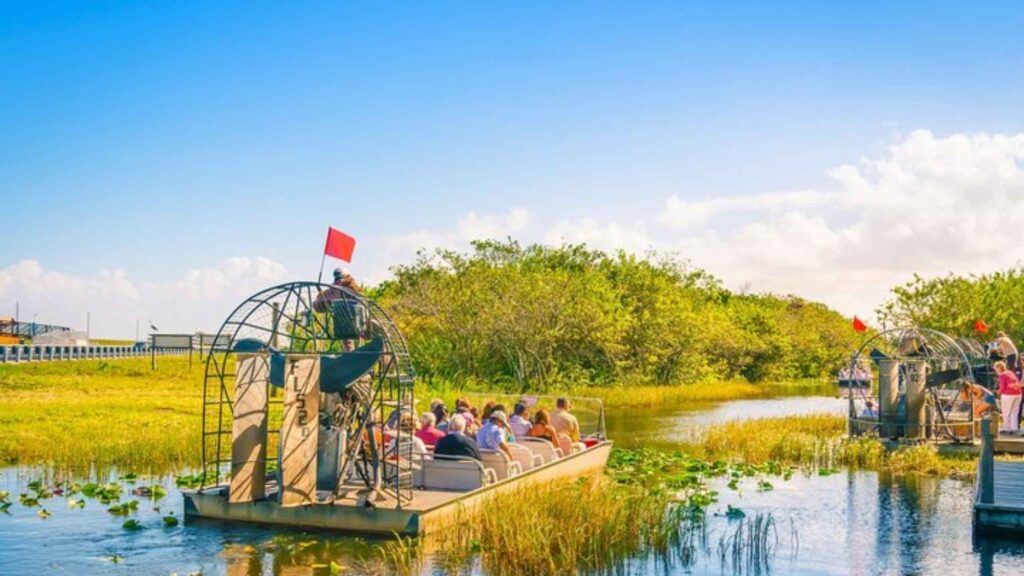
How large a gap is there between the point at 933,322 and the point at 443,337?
81.3ft

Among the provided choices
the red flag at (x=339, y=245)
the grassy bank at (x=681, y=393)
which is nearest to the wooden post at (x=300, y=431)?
the red flag at (x=339, y=245)

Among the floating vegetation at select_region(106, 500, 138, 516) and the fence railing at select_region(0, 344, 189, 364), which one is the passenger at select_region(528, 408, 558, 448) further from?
the fence railing at select_region(0, 344, 189, 364)

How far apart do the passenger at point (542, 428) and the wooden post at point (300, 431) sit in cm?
549

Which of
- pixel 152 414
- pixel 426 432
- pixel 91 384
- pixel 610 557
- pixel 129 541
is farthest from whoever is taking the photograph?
pixel 91 384

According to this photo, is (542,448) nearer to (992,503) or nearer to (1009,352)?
(992,503)

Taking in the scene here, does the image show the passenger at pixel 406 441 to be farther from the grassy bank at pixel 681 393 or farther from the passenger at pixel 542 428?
the grassy bank at pixel 681 393

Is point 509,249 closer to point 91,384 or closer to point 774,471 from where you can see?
point 91,384

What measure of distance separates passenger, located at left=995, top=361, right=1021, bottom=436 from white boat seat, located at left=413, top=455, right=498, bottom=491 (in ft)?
50.8

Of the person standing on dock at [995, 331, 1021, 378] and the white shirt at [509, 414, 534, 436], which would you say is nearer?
the white shirt at [509, 414, 534, 436]

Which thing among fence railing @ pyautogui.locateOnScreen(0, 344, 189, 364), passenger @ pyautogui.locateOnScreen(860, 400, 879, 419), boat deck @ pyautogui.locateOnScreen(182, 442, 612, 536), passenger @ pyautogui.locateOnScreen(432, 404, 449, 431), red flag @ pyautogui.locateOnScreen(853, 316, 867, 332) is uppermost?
red flag @ pyautogui.locateOnScreen(853, 316, 867, 332)

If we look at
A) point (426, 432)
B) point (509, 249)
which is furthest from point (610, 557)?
point (509, 249)

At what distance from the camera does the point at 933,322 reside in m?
50.0

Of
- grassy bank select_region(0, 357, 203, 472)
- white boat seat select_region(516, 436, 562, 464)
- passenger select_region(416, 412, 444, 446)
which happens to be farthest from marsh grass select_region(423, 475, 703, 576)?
grassy bank select_region(0, 357, 203, 472)

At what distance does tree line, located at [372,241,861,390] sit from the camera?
50.2 meters
